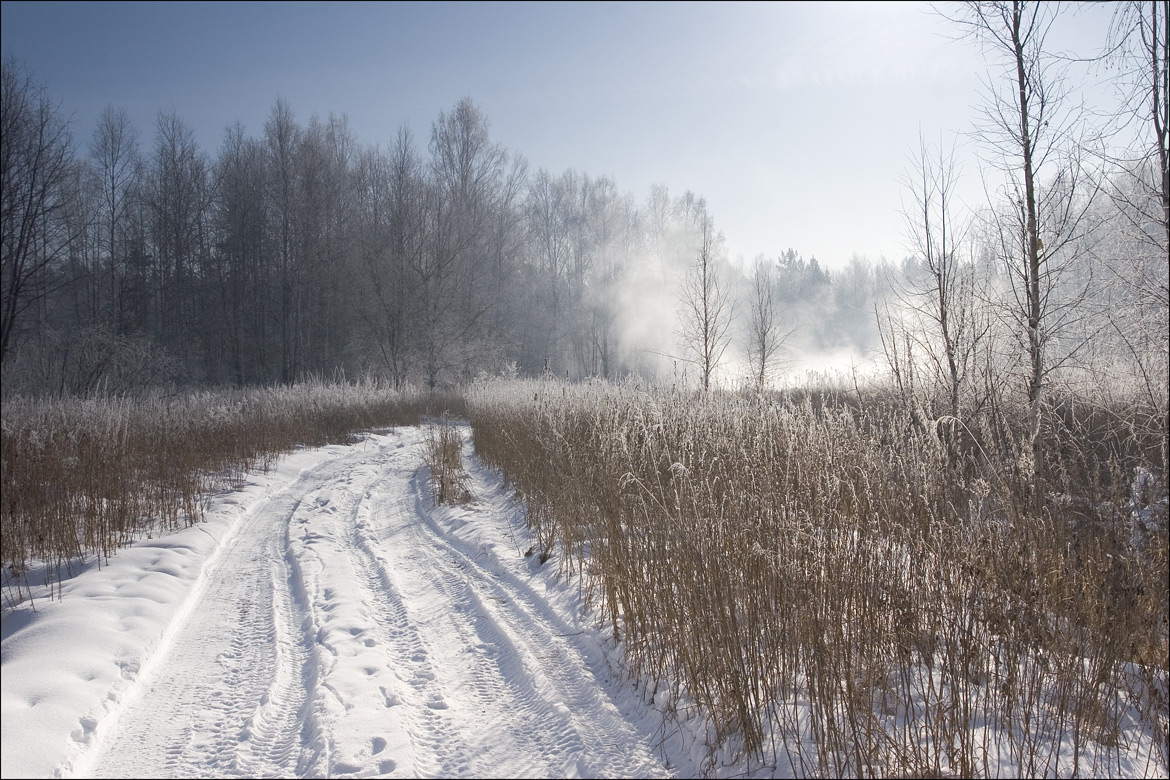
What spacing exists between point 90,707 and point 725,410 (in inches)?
221

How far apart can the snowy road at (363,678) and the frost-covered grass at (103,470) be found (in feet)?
1.66

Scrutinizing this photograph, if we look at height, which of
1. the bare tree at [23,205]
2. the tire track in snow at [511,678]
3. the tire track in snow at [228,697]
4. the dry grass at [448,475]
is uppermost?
the bare tree at [23,205]

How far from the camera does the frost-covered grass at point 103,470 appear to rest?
4.31 meters

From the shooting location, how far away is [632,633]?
350cm

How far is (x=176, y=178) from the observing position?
25953 millimetres

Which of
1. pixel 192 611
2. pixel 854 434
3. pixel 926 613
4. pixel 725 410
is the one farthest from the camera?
pixel 725 410

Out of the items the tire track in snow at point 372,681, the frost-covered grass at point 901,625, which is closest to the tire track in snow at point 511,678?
the tire track in snow at point 372,681

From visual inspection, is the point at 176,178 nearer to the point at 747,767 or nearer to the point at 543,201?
the point at 543,201

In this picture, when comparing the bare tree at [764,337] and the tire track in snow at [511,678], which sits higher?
the bare tree at [764,337]

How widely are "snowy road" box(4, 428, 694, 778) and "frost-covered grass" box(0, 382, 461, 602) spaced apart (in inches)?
20.0

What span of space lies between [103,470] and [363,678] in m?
4.53

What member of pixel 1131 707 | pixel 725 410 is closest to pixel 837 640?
pixel 1131 707

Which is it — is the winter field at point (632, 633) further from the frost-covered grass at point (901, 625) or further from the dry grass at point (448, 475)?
the dry grass at point (448, 475)

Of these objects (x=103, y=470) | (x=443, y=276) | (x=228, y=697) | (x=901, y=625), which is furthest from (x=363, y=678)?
(x=443, y=276)
